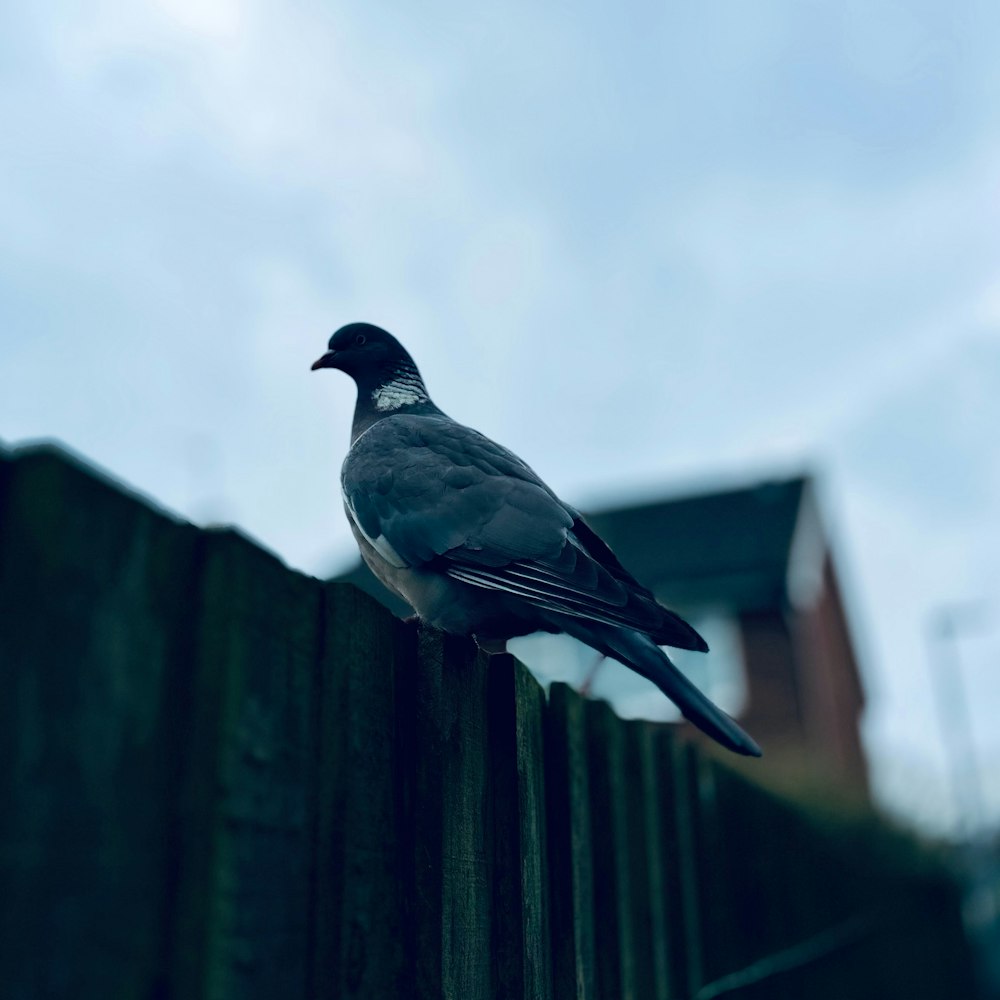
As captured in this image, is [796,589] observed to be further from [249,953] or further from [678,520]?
[249,953]

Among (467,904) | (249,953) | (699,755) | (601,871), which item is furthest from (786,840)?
(249,953)

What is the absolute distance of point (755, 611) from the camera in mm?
17531

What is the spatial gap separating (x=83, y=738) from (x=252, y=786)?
0.79 feet

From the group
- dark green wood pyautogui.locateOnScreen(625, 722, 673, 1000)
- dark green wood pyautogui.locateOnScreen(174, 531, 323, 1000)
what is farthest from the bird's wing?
dark green wood pyautogui.locateOnScreen(174, 531, 323, 1000)

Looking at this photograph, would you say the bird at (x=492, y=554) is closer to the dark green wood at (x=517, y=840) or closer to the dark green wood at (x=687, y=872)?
the dark green wood at (x=517, y=840)

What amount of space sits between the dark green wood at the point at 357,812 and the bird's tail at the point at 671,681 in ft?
2.35

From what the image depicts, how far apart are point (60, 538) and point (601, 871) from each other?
189 cm

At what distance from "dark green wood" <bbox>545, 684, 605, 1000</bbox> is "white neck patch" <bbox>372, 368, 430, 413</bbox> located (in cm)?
194

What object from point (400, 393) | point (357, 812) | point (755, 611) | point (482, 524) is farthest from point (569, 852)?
point (755, 611)

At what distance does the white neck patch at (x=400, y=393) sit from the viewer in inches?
161

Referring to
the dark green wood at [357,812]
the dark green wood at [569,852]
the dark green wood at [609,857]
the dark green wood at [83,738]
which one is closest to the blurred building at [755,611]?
the dark green wood at [609,857]

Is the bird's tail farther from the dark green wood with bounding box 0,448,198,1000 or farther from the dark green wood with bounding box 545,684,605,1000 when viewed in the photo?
the dark green wood with bounding box 0,448,198,1000

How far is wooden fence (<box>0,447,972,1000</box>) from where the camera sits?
94 centimetres

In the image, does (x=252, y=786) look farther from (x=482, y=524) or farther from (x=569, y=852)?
(x=482, y=524)
